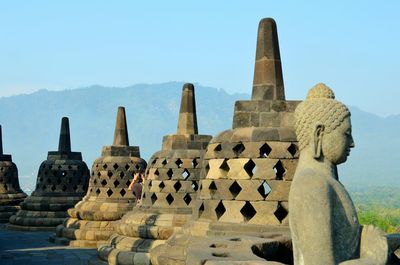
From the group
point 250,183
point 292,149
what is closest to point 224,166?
point 250,183

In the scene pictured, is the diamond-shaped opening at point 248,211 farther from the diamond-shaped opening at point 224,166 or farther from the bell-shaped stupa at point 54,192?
the bell-shaped stupa at point 54,192

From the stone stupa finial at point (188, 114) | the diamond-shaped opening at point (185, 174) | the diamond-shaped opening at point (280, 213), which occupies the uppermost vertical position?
the stone stupa finial at point (188, 114)

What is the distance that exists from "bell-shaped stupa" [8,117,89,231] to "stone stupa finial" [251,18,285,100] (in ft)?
42.6

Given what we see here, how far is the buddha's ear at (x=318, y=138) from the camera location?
12.7ft

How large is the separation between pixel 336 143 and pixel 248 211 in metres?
3.91

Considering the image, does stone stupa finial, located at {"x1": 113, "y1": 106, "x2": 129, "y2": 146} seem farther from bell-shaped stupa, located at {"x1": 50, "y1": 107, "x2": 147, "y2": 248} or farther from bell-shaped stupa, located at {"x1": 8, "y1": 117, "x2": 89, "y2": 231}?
bell-shaped stupa, located at {"x1": 8, "y1": 117, "x2": 89, "y2": 231}

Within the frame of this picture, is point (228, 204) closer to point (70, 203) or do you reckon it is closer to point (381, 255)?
point (381, 255)

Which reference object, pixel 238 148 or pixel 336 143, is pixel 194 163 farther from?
pixel 336 143

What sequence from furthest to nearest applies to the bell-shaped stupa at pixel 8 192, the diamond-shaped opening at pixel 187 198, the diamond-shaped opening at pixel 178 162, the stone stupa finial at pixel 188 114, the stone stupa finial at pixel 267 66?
the bell-shaped stupa at pixel 8 192 → the stone stupa finial at pixel 188 114 → the diamond-shaped opening at pixel 178 162 → the diamond-shaped opening at pixel 187 198 → the stone stupa finial at pixel 267 66

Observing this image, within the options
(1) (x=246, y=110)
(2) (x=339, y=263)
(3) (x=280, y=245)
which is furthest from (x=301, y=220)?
(1) (x=246, y=110)

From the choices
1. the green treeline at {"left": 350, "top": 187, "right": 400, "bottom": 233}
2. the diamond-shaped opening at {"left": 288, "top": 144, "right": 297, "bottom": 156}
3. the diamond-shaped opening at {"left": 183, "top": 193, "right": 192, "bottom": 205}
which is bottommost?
the green treeline at {"left": 350, "top": 187, "right": 400, "bottom": 233}

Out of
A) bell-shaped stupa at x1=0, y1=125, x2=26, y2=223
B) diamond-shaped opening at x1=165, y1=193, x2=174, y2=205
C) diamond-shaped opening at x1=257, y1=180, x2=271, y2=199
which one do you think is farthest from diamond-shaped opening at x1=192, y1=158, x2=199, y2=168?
bell-shaped stupa at x1=0, y1=125, x2=26, y2=223

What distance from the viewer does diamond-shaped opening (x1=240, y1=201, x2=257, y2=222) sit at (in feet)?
25.1

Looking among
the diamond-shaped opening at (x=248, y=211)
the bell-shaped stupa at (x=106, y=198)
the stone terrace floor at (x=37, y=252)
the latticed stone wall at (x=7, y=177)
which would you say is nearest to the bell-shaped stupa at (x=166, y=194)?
the stone terrace floor at (x=37, y=252)
